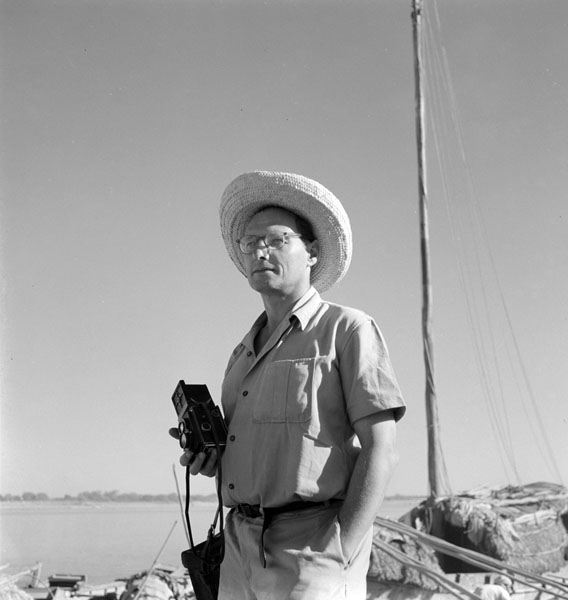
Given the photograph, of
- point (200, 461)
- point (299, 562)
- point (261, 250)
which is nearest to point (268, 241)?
point (261, 250)

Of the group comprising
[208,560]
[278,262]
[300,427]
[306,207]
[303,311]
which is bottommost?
[208,560]

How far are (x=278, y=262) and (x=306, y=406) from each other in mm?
370

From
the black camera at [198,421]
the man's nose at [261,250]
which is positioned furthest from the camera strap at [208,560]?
the man's nose at [261,250]

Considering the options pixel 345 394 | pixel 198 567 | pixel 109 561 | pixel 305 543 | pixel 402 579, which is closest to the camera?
pixel 305 543

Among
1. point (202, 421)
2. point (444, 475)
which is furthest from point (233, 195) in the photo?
point (444, 475)

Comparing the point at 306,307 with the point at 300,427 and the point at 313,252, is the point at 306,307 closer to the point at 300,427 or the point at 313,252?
the point at 313,252

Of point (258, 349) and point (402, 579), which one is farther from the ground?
point (258, 349)

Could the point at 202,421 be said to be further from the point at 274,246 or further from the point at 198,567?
the point at 274,246

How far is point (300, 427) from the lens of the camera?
147cm

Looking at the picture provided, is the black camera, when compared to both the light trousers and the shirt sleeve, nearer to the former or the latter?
the light trousers

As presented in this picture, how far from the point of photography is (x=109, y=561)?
23.9 meters

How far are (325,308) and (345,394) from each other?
25 cm

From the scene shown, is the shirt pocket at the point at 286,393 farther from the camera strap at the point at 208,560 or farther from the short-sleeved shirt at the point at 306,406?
the camera strap at the point at 208,560

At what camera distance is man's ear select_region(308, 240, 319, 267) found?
5.90 feet
